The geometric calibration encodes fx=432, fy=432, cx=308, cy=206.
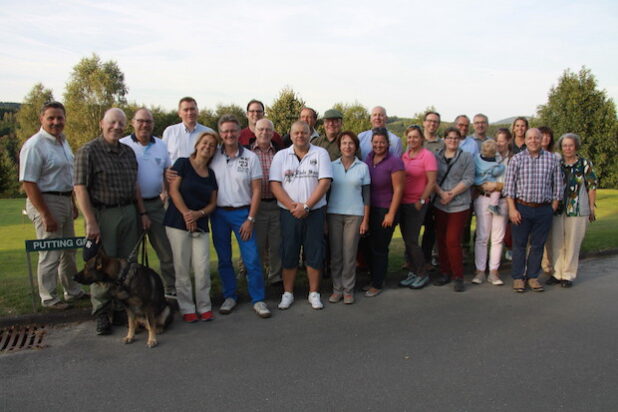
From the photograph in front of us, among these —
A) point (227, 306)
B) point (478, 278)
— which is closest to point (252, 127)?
point (227, 306)

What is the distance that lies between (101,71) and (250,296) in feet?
160

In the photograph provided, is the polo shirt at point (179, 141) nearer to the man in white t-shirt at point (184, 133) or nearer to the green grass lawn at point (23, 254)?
the man in white t-shirt at point (184, 133)

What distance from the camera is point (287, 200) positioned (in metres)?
5.40

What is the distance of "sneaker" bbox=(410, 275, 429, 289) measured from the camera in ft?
20.6

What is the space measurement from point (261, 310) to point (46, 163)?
306 cm

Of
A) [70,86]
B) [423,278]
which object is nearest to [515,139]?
[423,278]

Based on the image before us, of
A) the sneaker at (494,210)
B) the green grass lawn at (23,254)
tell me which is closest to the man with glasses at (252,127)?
the green grass lawn at (23,254)

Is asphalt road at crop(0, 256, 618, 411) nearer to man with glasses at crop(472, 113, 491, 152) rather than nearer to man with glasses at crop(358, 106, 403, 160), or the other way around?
man with glasses at crop(358, 106, 403, 160)

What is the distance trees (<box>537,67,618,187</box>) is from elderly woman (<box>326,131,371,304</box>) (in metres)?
28.8

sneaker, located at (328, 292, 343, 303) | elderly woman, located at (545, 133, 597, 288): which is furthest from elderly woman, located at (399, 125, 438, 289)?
elderly woman, located at (545, 133, 597, 288)

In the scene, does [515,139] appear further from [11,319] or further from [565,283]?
[11,319]

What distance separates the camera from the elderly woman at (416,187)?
20.1 feet

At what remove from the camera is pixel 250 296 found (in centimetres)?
575

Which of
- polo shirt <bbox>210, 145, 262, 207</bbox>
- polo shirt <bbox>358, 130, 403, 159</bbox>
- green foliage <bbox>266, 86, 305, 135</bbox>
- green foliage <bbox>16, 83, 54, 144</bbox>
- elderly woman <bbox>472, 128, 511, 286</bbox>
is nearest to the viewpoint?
polo shirt <bbox>210, 145, 262, 207</bbox>
